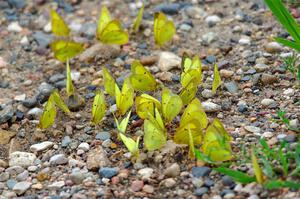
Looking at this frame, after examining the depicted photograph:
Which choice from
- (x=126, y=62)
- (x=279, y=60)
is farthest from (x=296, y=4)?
(x=126, y=62)

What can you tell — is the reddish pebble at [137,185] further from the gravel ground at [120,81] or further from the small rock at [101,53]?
the small rock at [101,53]

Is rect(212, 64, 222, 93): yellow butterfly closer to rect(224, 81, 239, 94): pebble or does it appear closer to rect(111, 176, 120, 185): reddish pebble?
rect(224, 81, 239, 94): pebble

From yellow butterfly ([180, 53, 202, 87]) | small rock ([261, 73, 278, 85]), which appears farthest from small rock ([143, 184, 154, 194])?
small rock ([261, 73, 278, 85])

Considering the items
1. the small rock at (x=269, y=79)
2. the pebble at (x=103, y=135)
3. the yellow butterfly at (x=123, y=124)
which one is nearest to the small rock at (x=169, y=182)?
the yellow butterfly at (x=123, y=124)

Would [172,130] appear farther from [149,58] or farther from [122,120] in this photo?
[149,58]

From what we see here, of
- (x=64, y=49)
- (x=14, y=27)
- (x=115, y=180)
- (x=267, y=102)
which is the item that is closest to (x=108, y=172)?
(x=115, y=180)

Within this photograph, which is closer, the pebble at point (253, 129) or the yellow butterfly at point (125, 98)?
the pebble at point (253, 129)
